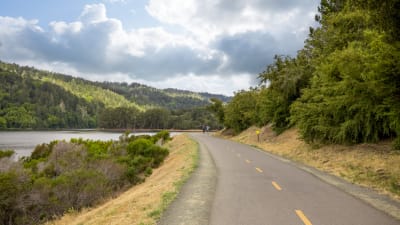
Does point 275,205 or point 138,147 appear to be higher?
point 138,147

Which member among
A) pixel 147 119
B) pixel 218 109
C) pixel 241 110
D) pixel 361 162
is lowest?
pixel 361 162

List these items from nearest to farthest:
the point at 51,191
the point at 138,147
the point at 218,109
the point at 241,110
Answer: the point at 51,191 → the point at 138,147 → the point at 241,110 → the point at 218,109

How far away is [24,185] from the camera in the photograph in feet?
59.8

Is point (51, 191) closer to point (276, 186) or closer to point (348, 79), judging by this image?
point (276, 186)

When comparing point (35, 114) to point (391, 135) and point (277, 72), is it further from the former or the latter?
point (391, 135)

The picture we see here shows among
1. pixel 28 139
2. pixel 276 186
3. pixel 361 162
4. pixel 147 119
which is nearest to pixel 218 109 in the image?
pixel 28 139

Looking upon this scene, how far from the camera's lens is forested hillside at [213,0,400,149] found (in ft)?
35.5

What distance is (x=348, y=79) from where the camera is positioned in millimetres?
16781

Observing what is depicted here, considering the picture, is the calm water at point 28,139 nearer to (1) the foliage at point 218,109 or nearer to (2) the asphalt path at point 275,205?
(1) the foliage at point 218,109

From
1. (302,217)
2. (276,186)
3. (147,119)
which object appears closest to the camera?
(302,217)

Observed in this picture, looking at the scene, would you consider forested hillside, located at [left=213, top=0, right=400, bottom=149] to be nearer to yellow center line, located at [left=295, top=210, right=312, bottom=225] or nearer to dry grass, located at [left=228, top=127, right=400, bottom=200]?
dry grass, located at [left=228, top=127, right=400, bottom=200]

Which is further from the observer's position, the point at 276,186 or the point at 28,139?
the point at 28,139

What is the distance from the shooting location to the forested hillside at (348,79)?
10.8 metres

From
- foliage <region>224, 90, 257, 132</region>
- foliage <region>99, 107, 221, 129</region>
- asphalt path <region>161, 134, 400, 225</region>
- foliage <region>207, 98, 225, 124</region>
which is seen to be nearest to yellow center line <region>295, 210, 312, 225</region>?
asphalt path <region>161, 134, 400, 225</region>
